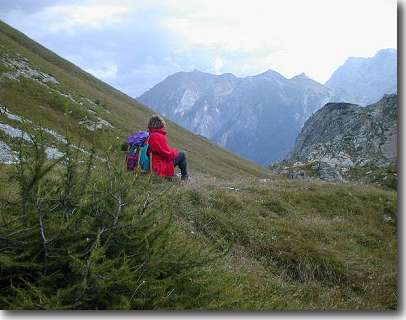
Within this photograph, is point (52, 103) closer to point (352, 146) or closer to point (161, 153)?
point (352, 146)

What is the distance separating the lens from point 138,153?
37.5 ft

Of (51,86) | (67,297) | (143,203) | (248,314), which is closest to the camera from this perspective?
(67,297)

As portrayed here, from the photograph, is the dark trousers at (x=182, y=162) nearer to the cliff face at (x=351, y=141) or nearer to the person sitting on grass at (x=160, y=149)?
the person sitting on grass at (x=160, y=149)

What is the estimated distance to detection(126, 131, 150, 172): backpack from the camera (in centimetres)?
1126

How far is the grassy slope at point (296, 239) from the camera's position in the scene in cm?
700

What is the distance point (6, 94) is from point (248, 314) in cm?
3802

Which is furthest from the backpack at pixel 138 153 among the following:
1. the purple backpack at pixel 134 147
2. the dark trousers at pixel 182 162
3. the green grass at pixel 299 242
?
the green grass at pixel 299 242

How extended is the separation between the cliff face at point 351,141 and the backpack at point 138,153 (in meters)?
14.5

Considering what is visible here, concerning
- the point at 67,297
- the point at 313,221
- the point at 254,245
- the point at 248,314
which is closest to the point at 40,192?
the point at 67,297

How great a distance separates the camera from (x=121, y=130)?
160ft

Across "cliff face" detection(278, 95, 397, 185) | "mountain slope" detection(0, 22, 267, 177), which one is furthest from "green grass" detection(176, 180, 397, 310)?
"mountain slope" detection(0, 22, 267, 177)

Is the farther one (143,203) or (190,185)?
(190,185)

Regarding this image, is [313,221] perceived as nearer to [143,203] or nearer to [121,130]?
[143,203]

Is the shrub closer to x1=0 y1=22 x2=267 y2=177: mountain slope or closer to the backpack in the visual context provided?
the backpack
